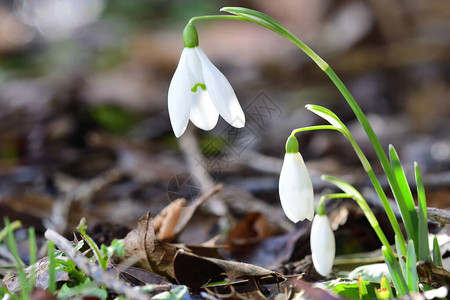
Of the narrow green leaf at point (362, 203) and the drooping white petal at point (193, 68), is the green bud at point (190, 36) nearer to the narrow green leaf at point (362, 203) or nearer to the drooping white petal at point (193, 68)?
the drooping white petal at point (193, 68)

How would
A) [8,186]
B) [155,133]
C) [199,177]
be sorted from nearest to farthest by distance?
[199,177] < [8,186] < [155,133]

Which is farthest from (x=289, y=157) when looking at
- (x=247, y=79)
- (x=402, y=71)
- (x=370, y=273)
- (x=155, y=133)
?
(x=402, y=71)

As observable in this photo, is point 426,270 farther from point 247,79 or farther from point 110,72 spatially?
point 110,72

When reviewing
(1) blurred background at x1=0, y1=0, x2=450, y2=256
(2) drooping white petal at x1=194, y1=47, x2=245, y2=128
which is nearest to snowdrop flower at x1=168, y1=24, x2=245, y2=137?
(2) drooping white petal at x1=194, y1=47, x2=245, y2=128

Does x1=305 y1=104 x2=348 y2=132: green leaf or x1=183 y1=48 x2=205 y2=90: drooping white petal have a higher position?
x1=183 y1=48 x2=205 y2=90: drooping white petal

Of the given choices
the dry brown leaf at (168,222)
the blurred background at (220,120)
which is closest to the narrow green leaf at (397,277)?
the dry brown leaf at (168,222)

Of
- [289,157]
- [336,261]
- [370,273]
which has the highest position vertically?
[289,157]

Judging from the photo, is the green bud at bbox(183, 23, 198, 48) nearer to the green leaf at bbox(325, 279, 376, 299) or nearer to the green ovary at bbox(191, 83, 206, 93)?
the green ovary at bbox(191, 83, 206, 93)
